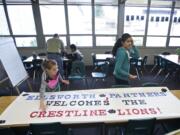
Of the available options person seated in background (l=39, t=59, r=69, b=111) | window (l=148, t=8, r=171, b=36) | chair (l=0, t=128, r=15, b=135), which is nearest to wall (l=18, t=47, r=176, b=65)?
window (l=148, t=8, r=171, b=36)

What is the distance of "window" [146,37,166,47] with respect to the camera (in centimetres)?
708

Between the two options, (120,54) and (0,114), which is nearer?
(0,114)

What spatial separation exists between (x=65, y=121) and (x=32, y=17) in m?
5.74

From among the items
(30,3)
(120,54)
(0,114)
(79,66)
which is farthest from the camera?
(30,3)

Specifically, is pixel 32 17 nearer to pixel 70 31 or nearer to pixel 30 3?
pixel 30 3

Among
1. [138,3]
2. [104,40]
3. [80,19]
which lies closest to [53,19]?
[80,19]

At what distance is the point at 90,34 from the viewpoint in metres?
6.84

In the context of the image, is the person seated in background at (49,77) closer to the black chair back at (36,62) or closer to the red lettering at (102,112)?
the red lettering at (102,112)

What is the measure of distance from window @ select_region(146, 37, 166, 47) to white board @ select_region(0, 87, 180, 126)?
5.06m

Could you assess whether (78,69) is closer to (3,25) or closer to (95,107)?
(95,107)

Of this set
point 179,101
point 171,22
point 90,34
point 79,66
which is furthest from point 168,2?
point 179,101

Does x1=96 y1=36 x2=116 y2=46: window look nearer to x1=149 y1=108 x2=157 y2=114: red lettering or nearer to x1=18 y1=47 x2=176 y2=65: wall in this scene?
x1=18 y1=47 x2=176 y2=65: wall

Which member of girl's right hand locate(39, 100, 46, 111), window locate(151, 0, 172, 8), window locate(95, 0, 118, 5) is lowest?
girl's right hand locate(39, 100, 46, 111)

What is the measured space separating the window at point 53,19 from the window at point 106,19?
4.59ft
